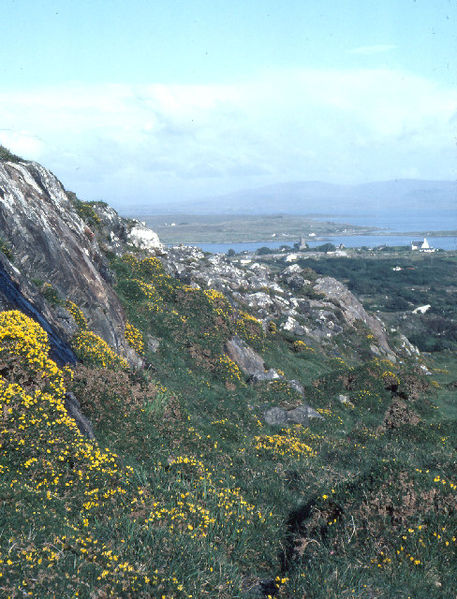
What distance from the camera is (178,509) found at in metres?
8.53

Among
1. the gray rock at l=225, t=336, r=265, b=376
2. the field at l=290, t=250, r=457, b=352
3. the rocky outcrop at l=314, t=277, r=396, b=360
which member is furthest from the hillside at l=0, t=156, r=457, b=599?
the field at l=290, t=250, r=457, b=352

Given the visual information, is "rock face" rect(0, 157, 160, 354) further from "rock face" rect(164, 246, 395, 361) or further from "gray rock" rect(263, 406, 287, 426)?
"rock face" rect(164, 246, 395, 361)

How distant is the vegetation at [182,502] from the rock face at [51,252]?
61.4 inches

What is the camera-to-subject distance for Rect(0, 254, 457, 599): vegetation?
6590 mm

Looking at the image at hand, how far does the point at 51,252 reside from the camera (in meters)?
18.0

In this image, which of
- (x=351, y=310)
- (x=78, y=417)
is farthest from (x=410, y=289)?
(x=78, y=417)

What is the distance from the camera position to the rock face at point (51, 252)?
16797 millimetres

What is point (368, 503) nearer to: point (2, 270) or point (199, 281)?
point (2, 270)

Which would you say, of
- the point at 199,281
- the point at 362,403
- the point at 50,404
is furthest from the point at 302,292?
the point at 50,404

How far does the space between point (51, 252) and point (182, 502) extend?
39.8ft

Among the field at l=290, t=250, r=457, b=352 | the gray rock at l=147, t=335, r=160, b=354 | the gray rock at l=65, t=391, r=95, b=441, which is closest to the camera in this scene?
the gray rock at l=65, t=391, r=95, b=441

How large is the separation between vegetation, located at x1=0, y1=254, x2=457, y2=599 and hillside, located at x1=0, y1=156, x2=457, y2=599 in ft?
0.11

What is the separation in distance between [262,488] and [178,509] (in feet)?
9.26

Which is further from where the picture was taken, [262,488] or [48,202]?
[48,202]
